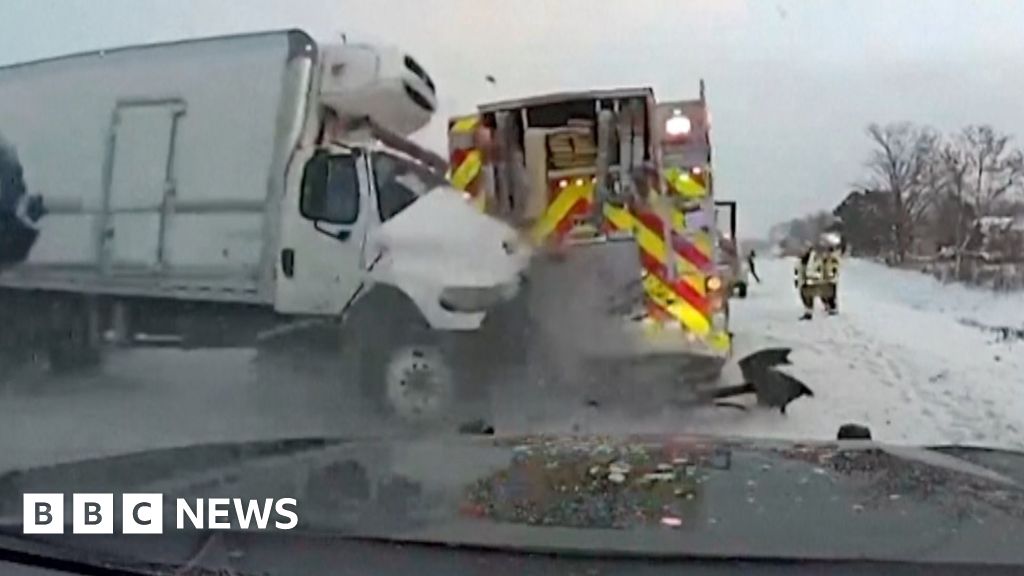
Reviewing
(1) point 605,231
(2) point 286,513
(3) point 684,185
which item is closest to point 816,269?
(3) point 684,185

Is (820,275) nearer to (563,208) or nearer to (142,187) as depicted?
(563,208)

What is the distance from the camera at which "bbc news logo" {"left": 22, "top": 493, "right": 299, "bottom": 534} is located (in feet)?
7.02

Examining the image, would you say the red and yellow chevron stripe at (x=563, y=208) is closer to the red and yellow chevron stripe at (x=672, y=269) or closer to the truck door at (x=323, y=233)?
the red and yellow chevron stripe at (x=672, y=269)

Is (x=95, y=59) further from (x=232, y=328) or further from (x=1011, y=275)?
(x=1011, y=275)

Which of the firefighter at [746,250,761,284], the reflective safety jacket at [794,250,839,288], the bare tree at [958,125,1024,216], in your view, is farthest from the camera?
the firefighter at [746,250,761,284]

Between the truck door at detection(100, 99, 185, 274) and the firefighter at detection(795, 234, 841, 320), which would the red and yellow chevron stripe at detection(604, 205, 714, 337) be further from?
the truck door at detection(100, 99, 185, 274)

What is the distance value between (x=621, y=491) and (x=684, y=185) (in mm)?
2806

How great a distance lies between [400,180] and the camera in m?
4.79

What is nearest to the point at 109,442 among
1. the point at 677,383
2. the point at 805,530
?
the point at 677,383

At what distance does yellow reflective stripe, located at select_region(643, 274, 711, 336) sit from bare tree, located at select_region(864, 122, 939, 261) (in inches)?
42.5

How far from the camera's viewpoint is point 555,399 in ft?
15.3

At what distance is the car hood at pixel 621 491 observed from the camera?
201cm

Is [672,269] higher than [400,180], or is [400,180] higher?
[400,180]

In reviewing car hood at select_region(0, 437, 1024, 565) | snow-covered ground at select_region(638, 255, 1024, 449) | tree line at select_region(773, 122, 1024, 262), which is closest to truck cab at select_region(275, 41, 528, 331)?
snow-covered ground at select_region(638, 255, 1024, 449)
